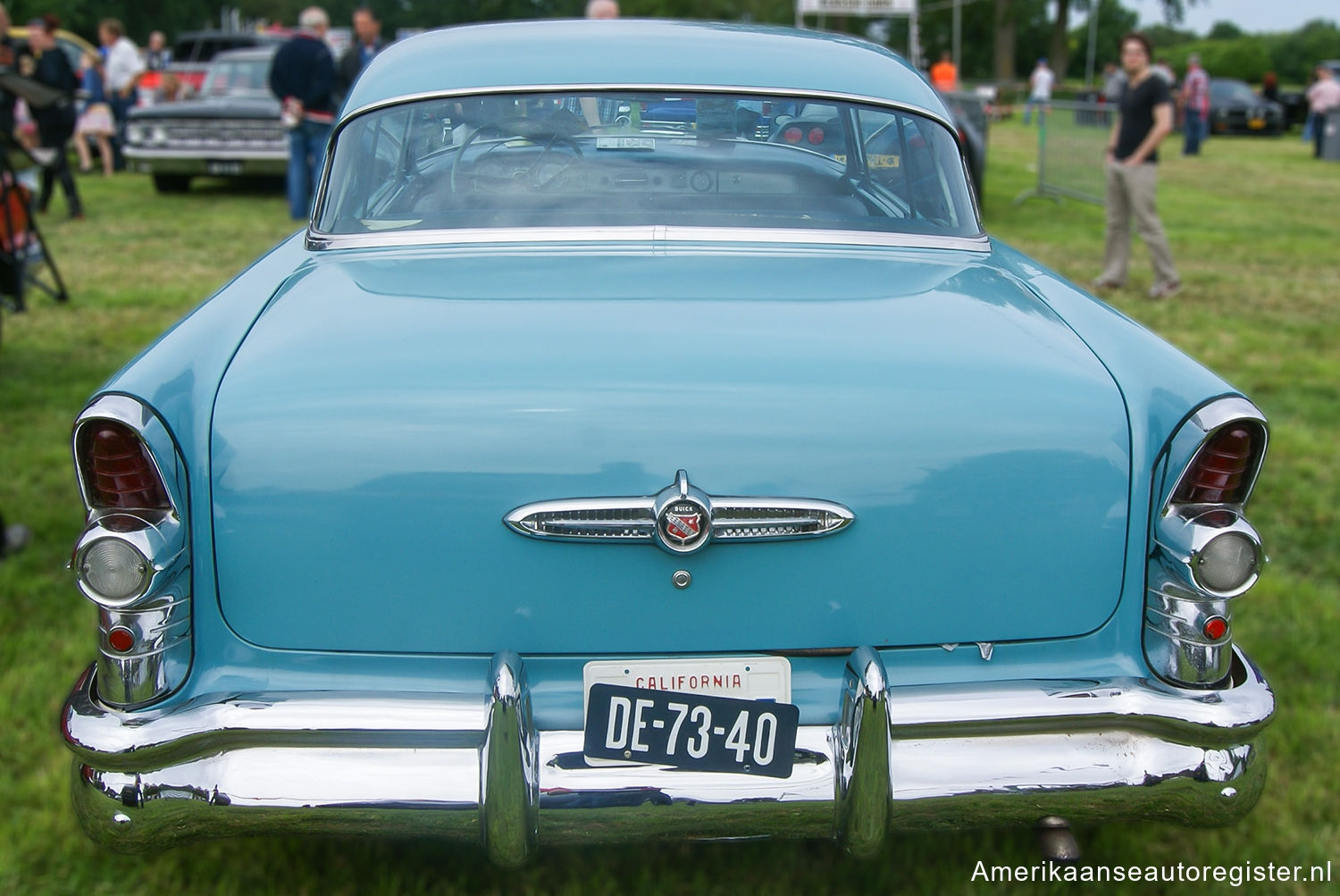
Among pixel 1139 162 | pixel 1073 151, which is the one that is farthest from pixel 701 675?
pixel 1073 151

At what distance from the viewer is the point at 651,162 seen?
3094 mm

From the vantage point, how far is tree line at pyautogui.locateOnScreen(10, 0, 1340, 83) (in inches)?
1877

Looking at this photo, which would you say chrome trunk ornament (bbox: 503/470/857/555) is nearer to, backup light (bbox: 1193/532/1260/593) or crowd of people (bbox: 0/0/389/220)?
backup light (bbox: 1193/532/1260/593)

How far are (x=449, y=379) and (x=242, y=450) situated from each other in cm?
35

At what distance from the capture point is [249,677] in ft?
6.88

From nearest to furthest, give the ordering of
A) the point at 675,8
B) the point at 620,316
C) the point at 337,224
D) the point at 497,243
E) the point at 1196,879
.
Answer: the point at 620,316 → the point at 1196,879 → the point at 497,243 → the point at 337,224 → the point at 675,8

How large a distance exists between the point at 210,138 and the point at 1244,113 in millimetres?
24844

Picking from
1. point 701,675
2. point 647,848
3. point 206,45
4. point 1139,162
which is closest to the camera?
point 701,675

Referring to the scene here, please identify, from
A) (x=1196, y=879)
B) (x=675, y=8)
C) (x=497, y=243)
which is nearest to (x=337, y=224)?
(x=497, y=243)

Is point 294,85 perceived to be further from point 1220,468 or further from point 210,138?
point 1220,468

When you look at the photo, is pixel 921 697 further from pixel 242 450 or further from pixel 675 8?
pixel 675 8

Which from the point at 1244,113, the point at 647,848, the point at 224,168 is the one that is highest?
the point at 224,168

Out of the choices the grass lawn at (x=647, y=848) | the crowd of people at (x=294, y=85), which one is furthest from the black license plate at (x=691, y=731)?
the crowd of people at (x=294, y=85)

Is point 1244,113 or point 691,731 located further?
point 1244,113
